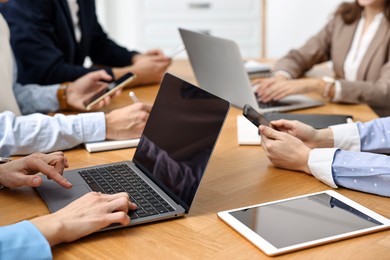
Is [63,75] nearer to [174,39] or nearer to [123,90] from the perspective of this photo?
[123,90]

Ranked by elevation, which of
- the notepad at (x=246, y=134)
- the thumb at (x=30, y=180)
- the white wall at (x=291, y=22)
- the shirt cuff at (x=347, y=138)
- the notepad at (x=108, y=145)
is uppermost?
the thumb at (x=30, y=180)

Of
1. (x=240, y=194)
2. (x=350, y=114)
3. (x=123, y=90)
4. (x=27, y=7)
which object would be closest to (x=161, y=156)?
(x=240, y=194)

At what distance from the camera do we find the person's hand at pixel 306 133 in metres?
1.30

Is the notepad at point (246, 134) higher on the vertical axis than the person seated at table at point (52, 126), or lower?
lower

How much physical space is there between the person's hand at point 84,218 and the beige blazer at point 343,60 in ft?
3.65

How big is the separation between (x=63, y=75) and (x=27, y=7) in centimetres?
28

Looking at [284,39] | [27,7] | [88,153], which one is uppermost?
[27,7]

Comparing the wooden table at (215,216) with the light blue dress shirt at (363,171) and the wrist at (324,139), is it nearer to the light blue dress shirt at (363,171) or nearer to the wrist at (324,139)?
the light blue dress shirt at (363,171)

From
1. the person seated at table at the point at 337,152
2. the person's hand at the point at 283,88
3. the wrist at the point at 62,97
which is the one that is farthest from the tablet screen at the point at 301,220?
the wrist at the point at 62,97

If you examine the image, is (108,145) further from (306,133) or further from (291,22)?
(291,22)

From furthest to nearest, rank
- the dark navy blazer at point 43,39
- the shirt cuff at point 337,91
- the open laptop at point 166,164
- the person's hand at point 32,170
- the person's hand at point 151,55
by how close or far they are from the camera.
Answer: the person's hand at point 151,55, the dark navy blazer at point 43,39, the shirt cuff at point 337,91, the person's hand at point 32,170, the open laptop at point 166,164

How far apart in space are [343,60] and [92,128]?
1.24 m

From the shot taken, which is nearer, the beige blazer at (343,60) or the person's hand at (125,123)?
the person's hand at (125,123)

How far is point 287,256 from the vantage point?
84cm
